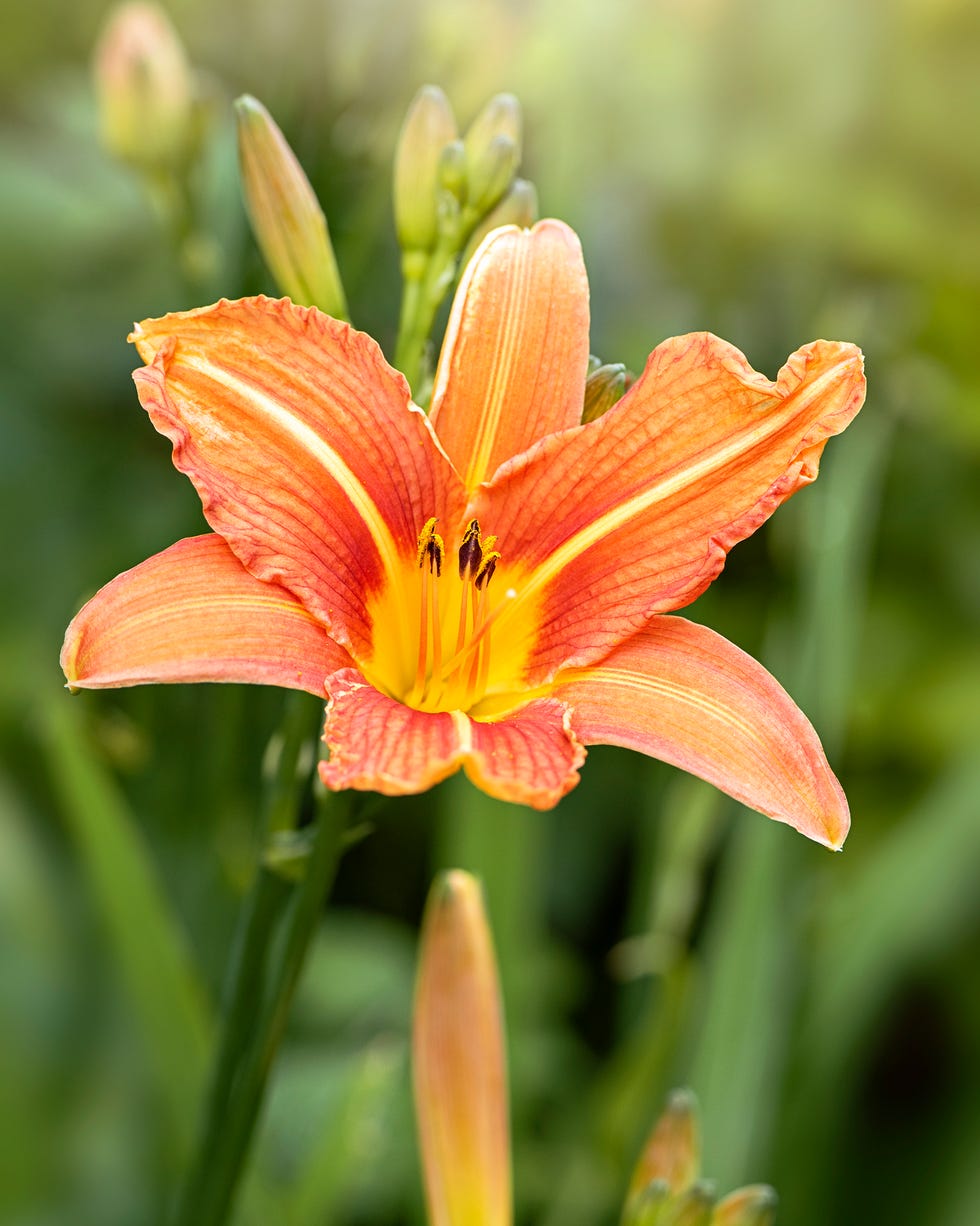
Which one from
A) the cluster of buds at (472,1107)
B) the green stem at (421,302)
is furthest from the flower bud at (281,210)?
the cluster of buds at (472,1107)

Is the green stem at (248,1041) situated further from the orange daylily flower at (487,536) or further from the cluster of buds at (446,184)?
the cluster of buds at (446,184)

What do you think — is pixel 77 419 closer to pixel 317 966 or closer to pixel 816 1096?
pixel 317 966

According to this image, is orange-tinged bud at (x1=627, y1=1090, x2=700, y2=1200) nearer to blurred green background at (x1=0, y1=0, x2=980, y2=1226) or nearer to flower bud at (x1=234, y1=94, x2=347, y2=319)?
blurred green background at (x1=0, y1=0, x2=980, y2=1226)

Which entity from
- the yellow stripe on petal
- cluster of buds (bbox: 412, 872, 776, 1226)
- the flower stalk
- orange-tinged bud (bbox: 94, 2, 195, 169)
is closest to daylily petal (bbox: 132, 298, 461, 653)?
the yellow stripe on petal

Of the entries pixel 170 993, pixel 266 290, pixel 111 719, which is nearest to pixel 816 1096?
pixel 170 993

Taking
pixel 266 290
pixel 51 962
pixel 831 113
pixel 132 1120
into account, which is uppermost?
pixel 831 113

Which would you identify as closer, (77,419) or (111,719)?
(111,719)
